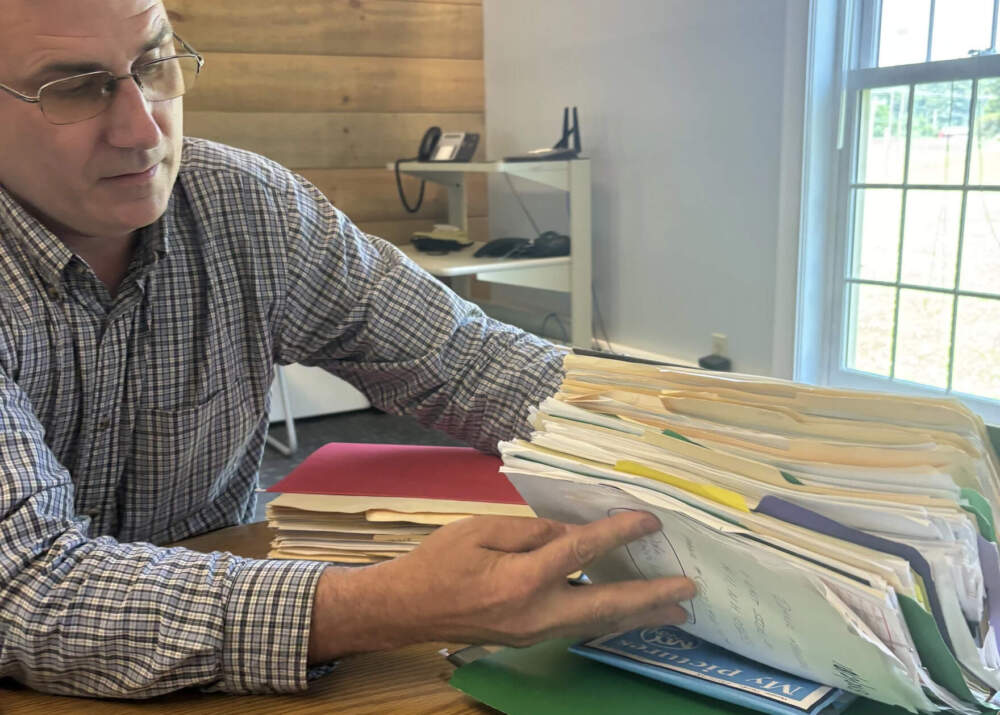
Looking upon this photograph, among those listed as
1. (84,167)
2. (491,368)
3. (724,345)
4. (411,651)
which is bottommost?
(724,345)

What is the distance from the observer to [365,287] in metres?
1.06

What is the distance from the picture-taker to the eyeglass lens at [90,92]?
2.63ft

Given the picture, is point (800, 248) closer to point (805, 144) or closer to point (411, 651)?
point (805, 144)

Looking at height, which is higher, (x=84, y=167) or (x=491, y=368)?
(x=84, y=167)

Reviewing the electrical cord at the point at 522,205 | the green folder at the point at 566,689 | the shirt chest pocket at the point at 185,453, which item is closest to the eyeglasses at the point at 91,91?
the shirt chest pocket at the point at 185,453

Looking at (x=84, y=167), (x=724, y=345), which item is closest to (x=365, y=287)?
(x=84, y=167)

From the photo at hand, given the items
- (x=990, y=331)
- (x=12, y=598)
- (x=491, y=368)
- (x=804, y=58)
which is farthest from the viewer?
(x=804, y=58)

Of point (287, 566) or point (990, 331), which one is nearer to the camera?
point (287, 566)

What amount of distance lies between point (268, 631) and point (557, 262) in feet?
8.58

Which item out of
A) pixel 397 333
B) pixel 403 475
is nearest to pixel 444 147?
pixel 397 333

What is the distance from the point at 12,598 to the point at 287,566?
0.20 m

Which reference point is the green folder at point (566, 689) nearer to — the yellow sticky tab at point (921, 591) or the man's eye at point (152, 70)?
the yellow sticky tab at point (921, 591)

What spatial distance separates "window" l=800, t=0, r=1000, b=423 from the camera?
7.09 ft

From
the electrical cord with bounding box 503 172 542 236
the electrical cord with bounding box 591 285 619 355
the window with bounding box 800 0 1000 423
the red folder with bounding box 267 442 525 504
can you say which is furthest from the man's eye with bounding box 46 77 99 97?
the electrical cord with bounding box 503 172 542 236
